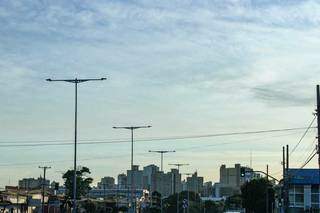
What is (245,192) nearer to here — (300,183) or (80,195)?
(300,183)

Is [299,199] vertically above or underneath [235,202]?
above

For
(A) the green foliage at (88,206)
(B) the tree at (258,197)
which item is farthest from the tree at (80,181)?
(B) the tree at (258,197)

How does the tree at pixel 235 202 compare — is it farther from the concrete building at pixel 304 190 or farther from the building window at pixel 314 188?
the building window at pixel 314 188

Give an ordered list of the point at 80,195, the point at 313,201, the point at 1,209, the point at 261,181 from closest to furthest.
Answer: the point at 1,209, the point at 313,201, the point at 261,181, the point at 80,195

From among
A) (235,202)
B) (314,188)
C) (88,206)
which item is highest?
(314,188)

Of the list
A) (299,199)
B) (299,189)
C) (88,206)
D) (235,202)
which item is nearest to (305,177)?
(299,189)

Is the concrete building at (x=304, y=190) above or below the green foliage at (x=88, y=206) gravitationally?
above

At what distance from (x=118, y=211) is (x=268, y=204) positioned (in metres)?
35.8

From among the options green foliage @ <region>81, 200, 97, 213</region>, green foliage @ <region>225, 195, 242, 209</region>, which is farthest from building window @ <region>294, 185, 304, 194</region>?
green foliage @ <region>225, 195, 242, 209</region>

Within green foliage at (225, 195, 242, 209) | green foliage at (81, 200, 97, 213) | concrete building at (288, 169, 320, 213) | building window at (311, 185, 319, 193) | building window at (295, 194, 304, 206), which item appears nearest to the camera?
concrete building at (288, 169, 320, 213)

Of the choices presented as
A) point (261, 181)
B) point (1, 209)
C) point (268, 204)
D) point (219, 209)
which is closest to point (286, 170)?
point (1, 209)

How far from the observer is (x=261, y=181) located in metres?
121

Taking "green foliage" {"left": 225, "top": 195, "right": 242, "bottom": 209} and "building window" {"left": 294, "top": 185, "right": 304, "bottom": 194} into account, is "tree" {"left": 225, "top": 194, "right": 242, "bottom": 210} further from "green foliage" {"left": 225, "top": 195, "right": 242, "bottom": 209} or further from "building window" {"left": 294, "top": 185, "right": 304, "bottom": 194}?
"building window" {"left": 294, "top": 185, "right": 304, "bottom": 194}

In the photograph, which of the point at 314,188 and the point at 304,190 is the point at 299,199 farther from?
the point at 314,188
